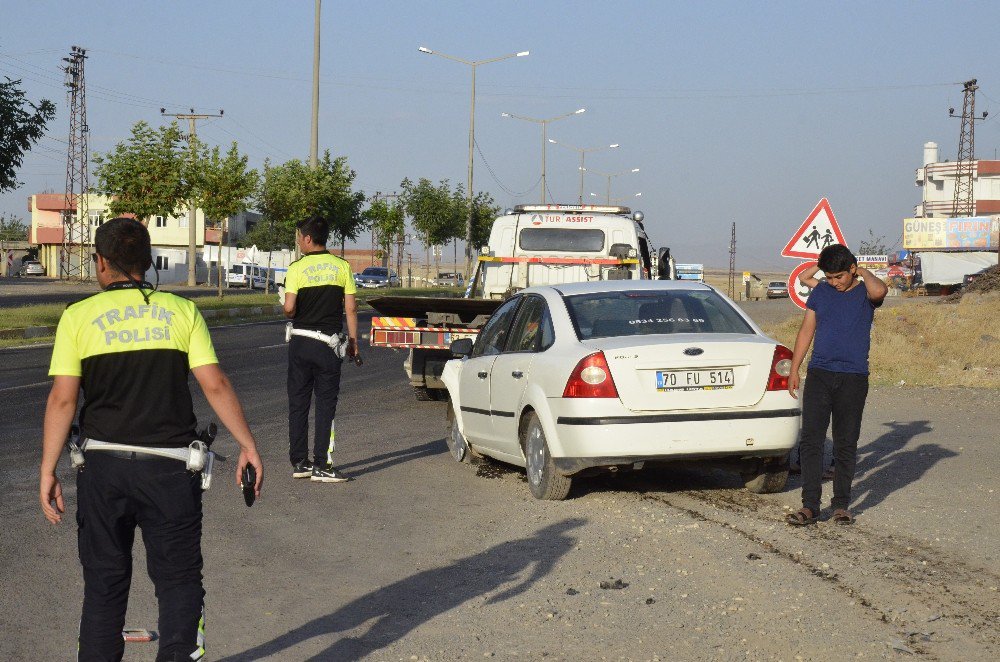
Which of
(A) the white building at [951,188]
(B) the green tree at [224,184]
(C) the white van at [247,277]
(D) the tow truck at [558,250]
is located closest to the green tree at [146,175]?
(B) the green tree at [224,184]

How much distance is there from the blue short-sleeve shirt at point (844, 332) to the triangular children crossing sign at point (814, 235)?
17.3 ft

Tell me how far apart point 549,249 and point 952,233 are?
82.5m

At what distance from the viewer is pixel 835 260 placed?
26.2 feet

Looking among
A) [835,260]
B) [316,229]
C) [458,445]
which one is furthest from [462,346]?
[835,260]

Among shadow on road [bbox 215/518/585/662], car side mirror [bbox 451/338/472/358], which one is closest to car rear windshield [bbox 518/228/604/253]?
car side mirror [bbox 451/338/472/358]

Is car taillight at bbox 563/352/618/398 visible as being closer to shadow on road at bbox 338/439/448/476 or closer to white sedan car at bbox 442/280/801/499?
white sedan car at bbox 442/280/801/499

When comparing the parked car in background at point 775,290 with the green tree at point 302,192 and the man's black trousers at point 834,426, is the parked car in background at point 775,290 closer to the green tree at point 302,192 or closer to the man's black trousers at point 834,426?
the green tree at point 302,192

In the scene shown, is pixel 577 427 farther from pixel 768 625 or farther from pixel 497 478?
pixel 768 625

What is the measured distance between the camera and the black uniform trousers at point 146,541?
4195mm

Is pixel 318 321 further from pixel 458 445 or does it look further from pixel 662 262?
pixel 662 262

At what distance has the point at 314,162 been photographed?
120 feet

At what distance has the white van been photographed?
8306cm

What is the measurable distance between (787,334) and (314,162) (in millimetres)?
13994

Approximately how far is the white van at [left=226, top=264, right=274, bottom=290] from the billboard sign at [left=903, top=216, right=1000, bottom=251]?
4650cm
